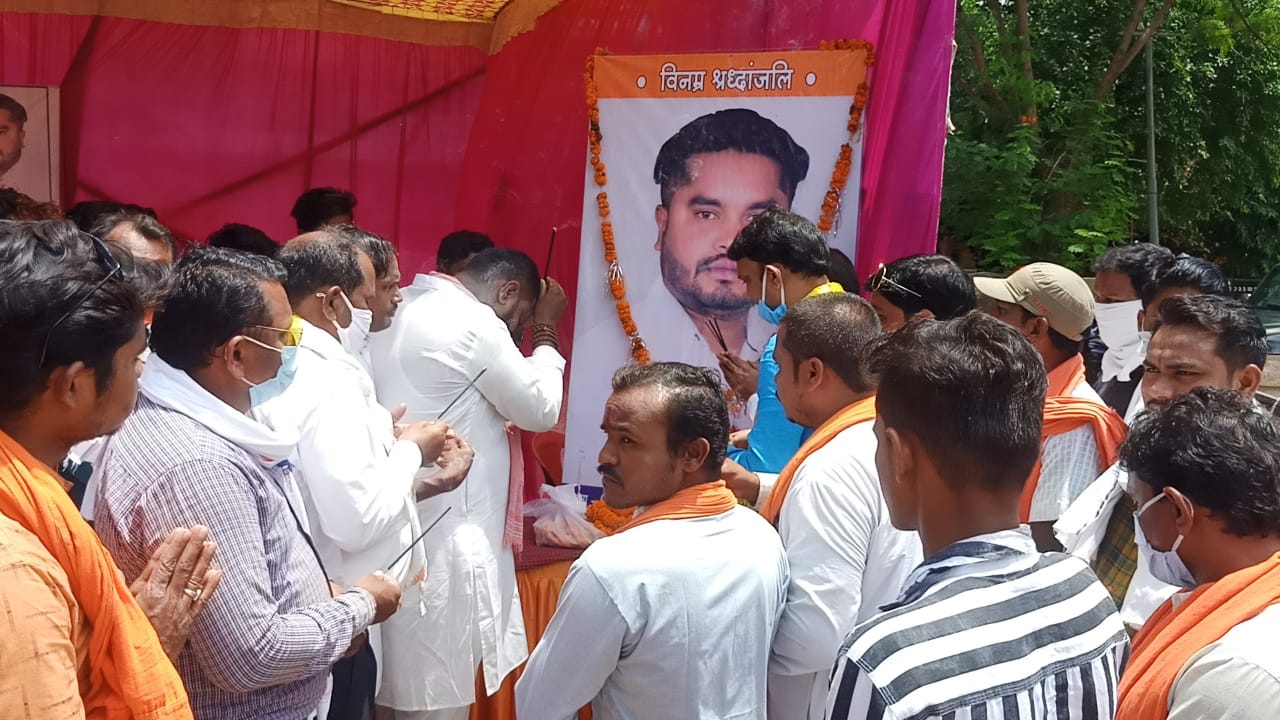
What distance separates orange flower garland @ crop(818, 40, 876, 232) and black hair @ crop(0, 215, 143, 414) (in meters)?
3.43

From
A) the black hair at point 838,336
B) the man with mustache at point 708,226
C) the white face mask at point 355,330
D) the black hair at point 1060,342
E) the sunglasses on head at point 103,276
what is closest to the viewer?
the sunglasses on head at point 103,276

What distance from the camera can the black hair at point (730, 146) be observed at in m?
4.82

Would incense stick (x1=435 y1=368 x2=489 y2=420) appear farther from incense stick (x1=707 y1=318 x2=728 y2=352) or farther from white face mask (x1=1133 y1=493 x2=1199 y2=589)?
white face mask (x1=1133 y1=493 x2=1199 y2=589)

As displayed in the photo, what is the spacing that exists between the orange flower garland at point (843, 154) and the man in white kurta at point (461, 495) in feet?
5.18

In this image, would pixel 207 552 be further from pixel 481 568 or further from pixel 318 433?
pixel 481 568

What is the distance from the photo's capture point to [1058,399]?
123 inches

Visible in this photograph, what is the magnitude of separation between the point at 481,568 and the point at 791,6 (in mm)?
2804

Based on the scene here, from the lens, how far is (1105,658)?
149 cm

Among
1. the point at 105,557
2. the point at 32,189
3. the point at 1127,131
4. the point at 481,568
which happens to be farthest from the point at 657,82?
the point at 1127,131

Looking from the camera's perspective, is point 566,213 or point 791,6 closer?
point 791,6

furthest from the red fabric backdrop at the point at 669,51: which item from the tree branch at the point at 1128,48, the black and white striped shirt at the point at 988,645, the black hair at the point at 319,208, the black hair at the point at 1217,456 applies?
the tree branch at the point at 1128,48

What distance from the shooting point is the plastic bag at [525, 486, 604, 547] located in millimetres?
4312

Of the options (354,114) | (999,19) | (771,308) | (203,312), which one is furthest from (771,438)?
(999,19)

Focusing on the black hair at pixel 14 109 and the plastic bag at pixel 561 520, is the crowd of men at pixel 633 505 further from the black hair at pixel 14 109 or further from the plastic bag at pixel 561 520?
the black hair at pixel 14 109
